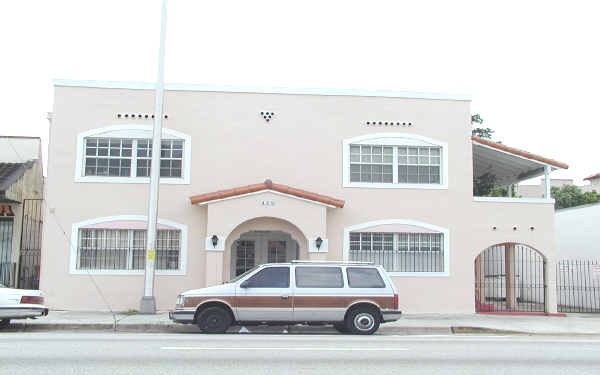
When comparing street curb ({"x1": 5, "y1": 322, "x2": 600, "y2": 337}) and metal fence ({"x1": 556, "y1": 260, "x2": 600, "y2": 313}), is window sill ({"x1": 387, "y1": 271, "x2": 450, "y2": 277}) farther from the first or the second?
metal fence ({"x1": 556, "y1": 260, "x2": 600, "y2": 313})

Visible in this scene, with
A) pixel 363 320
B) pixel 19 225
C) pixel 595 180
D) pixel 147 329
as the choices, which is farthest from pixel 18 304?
pixel 595 180

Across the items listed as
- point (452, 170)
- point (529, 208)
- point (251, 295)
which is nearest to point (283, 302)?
point (251, 295)

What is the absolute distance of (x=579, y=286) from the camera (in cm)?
2312

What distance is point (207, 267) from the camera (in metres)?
16.9

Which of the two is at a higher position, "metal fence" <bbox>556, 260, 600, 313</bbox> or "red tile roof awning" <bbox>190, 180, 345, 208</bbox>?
"red tile roof awning" <bbox>190, 180, 345, 208</bbox>

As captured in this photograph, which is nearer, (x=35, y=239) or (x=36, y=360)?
(x=36, y=360)

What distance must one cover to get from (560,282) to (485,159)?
645 cm

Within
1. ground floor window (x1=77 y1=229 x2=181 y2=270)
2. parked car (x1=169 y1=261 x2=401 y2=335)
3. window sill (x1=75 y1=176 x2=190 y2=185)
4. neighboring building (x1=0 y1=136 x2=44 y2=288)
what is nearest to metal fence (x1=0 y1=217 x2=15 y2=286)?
neighboring building (x1=0 y1=136 x2=44 y2=288)

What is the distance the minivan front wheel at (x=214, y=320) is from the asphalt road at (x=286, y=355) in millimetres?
529

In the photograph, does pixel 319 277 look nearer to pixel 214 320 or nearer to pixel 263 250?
pixel 214 320

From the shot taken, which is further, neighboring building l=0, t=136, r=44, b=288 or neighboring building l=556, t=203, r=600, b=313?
neighboring building l=556, t=203, r=600, b=313

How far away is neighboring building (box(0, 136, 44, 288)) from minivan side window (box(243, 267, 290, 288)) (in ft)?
27.8

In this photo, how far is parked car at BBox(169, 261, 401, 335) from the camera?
1340 cm

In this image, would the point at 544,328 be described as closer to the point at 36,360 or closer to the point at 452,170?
the point at 452,170
